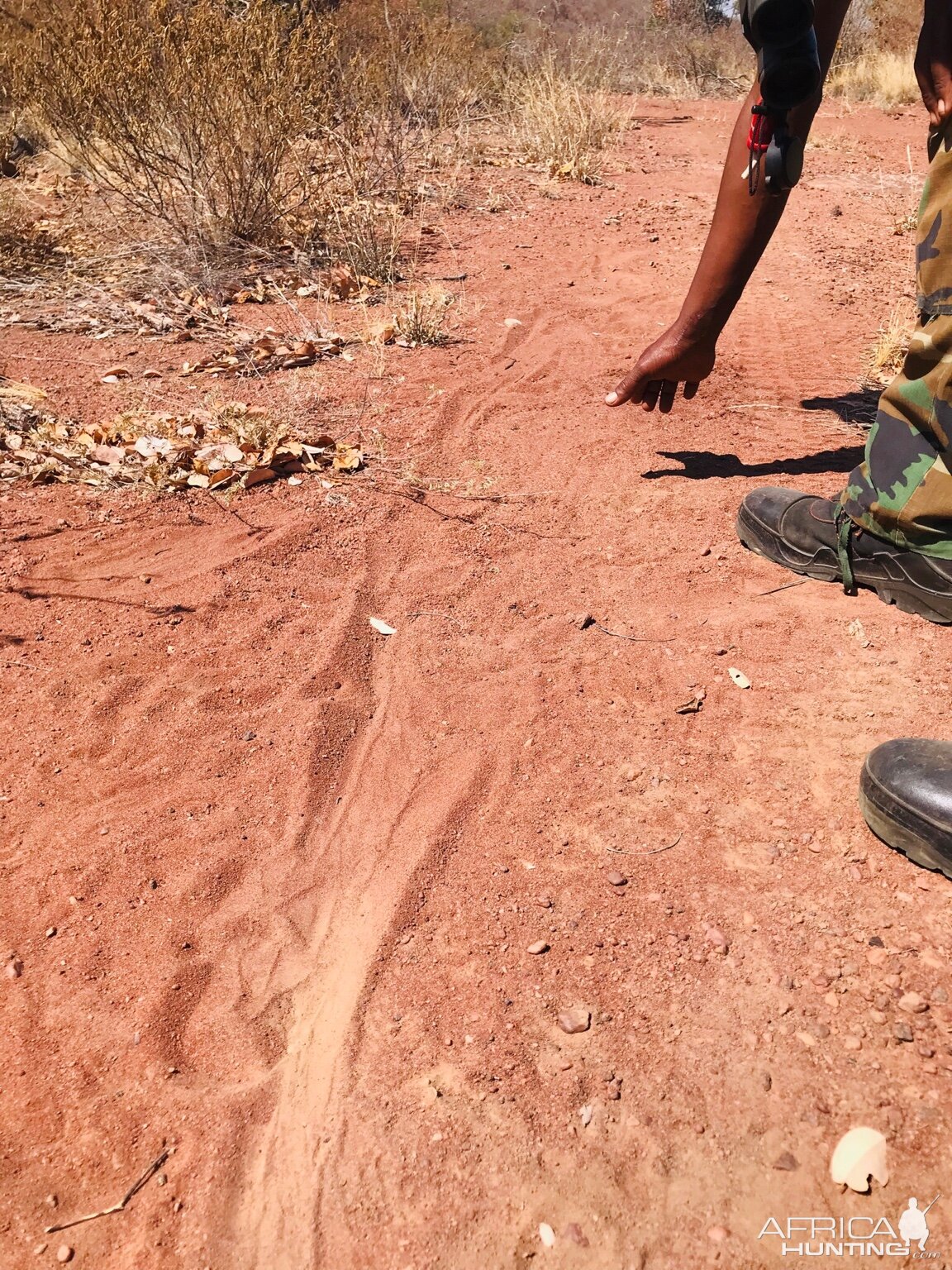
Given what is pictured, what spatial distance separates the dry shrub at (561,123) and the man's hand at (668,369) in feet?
16.8

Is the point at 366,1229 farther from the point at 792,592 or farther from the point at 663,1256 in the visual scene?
the point at 792,592

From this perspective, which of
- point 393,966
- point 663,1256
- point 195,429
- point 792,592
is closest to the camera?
point 663,1256

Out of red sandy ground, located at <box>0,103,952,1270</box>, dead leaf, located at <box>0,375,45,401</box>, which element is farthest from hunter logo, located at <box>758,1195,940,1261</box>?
dead leaf, located at <box>0,375,45,401</box>

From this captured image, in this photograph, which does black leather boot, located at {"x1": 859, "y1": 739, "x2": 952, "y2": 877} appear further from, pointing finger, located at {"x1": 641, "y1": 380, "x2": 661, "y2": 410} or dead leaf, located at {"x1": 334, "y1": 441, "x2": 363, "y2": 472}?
dead leaf, located at {"x1": 334, "y1": 441, "x2": 363, "y2": 472}

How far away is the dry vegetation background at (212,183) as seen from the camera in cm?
443

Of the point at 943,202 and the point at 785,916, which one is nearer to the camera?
the point at 785,916

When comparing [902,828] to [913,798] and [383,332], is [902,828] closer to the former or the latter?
[913,798]

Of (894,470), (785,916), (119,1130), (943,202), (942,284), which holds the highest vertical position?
(943,202)

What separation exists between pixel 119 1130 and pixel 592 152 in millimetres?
7906

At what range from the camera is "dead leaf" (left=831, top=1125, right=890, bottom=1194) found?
1.34 m

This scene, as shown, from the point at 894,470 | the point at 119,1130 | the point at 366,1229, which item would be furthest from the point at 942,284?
the point at 119,1130

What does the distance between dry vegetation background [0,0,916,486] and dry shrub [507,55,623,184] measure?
0.10ft

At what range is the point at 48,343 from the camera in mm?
4336

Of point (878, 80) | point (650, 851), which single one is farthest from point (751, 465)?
point (878, 80)
